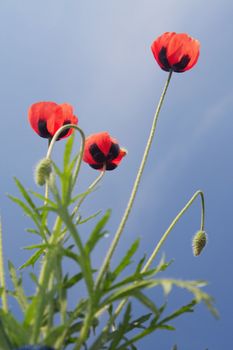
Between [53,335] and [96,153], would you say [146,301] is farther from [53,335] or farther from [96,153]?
[96,153]

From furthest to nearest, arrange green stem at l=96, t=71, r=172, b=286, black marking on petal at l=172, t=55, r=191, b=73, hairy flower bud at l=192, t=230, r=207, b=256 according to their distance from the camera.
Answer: black marking on petal at l=172, t=55, r=191, b=73 → hairy flower bud at l=192, t=230, r=207, b=256 → green stem at l=96, t=71, r=172, b=286

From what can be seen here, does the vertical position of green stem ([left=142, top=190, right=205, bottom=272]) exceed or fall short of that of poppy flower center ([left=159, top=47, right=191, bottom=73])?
it falls short

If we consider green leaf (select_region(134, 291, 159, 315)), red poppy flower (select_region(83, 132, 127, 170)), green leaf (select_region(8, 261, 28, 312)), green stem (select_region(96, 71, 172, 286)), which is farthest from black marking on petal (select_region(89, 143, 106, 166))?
green leaf (select_region(134, 291, 159, 315))

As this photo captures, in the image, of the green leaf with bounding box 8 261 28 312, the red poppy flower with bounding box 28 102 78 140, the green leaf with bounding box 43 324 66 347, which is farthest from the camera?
the red poppy flower with bounding box 28 102 78 140

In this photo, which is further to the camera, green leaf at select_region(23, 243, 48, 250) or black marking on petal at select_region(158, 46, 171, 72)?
black marking on petal at select_region(158, 46, 171, 72)

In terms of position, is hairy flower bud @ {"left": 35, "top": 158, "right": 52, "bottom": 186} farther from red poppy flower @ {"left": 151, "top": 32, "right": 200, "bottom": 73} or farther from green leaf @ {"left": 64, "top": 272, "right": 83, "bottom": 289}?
red poppy flower @ {"left": 151, "top": 32, "right": 200, "bottom": 73}

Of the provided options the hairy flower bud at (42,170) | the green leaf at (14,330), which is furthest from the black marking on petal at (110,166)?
the green leaf at (14,330)

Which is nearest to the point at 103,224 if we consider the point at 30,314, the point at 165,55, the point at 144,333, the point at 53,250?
the point at 53,250
